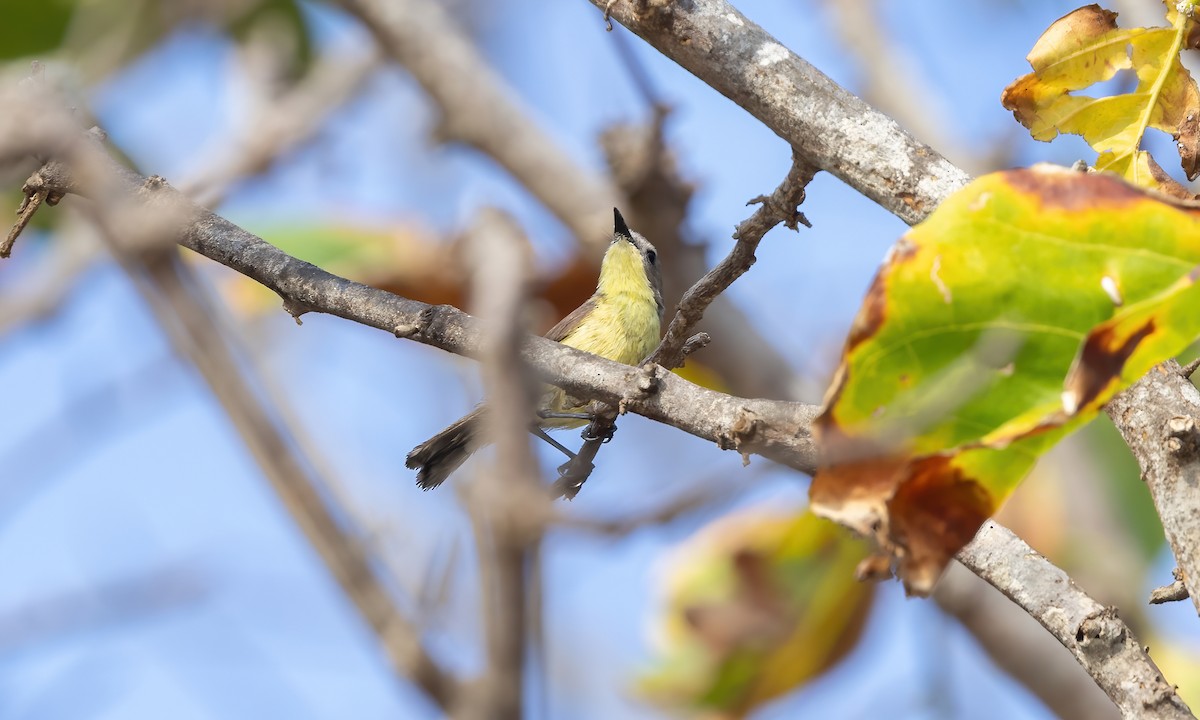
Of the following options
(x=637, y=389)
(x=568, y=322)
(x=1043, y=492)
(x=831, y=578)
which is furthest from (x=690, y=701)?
(x=637, y=389)

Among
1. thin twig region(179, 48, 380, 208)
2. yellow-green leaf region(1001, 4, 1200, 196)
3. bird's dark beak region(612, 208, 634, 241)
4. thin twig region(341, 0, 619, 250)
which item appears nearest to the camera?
yellow-green leaf region(1001, 4, 1200, 196)

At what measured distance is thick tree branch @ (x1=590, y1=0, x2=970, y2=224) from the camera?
2414 millimetres

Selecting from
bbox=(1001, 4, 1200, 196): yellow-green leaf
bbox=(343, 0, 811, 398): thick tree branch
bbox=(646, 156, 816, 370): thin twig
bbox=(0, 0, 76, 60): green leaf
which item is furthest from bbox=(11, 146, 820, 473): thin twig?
bbox=(0, 0, 76, 60): green leaf

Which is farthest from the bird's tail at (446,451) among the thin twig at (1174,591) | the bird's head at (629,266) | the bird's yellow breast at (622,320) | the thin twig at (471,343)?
the thin twig at (1174,591)

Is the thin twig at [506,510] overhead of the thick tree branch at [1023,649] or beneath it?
beneath

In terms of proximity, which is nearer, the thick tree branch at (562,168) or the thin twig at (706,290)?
the thin twig at (706,290)

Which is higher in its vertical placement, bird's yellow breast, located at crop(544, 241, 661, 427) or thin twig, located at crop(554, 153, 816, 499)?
bird's yellow breast, located at crop(544, 241, 661, 427)

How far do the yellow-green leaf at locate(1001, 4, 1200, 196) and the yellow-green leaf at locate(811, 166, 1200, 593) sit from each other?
0.67 m

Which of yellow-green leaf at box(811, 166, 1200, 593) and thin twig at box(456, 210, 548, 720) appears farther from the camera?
yellow-green leaf at box(811, 166, 1200, 593)

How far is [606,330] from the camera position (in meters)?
5.23

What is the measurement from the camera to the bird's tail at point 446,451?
427 cm

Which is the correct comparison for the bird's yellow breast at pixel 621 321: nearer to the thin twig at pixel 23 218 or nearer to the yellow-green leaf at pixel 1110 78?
the thin twig at pixel 23 218

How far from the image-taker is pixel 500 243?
1.24m

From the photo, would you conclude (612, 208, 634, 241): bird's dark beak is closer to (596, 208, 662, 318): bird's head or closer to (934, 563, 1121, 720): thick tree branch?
(596, 208, 662, 318): bird's head
